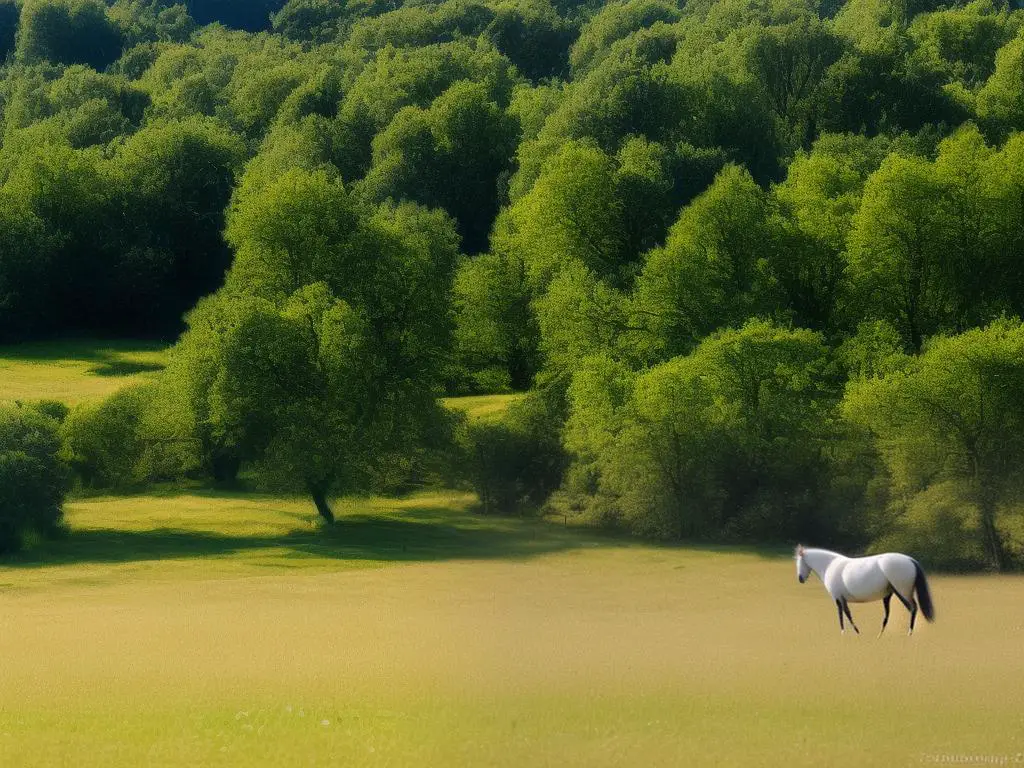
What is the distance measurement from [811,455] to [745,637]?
2317 cm

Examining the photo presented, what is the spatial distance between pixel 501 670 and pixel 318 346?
107 feet

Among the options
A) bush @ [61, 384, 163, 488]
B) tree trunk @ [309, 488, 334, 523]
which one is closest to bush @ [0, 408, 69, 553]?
bush @ [61, 384, 163, 488]

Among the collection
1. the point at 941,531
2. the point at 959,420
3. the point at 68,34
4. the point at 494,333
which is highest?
the point at 68,34

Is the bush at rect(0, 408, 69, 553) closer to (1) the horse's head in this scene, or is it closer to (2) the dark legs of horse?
(1) the horse's head

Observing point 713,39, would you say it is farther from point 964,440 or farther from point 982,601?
point 982,601

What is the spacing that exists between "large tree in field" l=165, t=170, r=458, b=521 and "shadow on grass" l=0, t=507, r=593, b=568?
222cm

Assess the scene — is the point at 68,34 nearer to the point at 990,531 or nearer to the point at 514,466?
the point at 514,466

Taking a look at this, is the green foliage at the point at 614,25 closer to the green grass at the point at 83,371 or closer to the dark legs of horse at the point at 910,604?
the green grass at the point at 83,371

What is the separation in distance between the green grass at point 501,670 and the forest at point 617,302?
6.19 metres

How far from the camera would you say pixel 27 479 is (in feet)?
165

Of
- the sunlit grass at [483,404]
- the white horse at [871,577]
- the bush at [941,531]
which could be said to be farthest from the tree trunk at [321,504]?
the white horse at [871,577]

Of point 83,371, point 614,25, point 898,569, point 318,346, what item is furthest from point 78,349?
point 898,569

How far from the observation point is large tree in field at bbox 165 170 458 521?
5475 centimetres

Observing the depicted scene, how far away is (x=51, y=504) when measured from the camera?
51531mm
